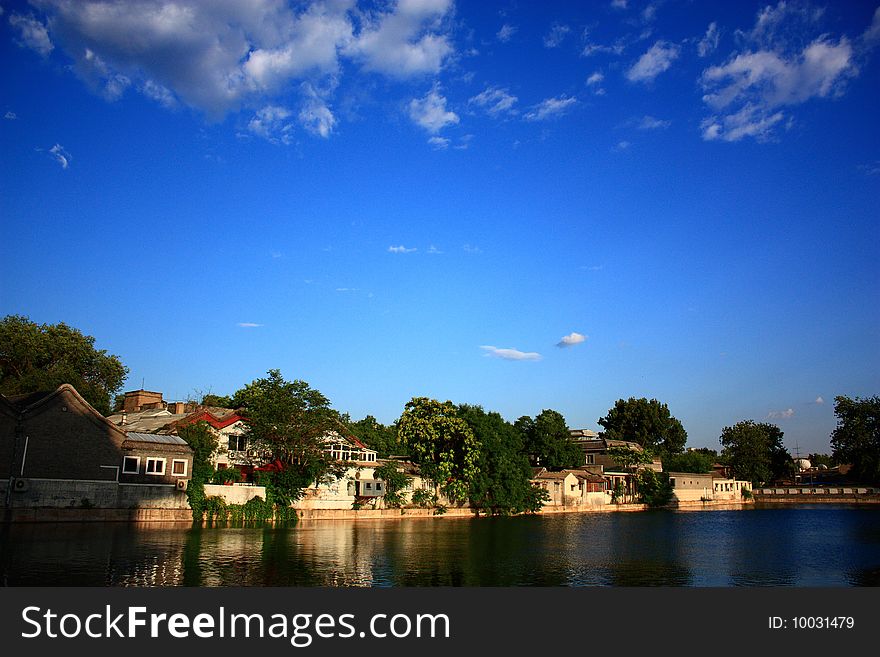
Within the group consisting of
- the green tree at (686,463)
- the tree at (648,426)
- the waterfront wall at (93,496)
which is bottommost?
the waterfront wall at (93,496)

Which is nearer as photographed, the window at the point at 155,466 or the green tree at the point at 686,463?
the window at the point at 155,466

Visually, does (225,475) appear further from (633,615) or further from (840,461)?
(840,461)

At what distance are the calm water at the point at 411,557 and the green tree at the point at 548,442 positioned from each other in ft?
159

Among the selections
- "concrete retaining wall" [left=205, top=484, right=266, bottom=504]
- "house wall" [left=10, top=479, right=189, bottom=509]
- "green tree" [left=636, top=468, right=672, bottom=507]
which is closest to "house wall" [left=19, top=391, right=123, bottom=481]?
"house wall" [left=10, top=479, right=189, bottom=509]

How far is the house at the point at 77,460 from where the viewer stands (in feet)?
154

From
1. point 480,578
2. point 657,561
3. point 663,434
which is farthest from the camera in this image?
point 663,434

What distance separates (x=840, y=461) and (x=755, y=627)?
13136 cm

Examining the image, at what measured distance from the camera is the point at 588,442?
130625mm

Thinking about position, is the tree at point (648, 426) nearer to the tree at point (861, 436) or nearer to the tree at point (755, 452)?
the tree at point (755, 452)

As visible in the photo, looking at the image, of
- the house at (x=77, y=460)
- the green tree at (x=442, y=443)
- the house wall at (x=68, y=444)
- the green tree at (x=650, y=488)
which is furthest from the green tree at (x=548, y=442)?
the house wall at (x=68, y=444)

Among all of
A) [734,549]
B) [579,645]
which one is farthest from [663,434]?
[579,645]

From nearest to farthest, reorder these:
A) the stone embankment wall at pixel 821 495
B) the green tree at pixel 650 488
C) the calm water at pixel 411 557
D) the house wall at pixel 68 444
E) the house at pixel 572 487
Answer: the calm water at pixel 411 557
the house wall at pixel 68 444
the house at pixel 572 487
the green tree at pixel 650 488
the stone embankment wall at pixel 821 495

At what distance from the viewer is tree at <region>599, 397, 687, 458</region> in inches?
6471

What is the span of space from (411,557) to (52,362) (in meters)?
60.4
